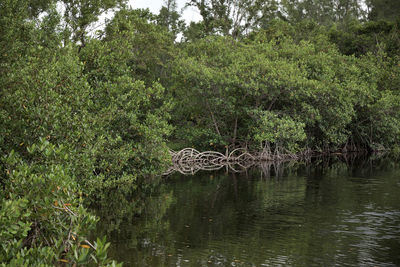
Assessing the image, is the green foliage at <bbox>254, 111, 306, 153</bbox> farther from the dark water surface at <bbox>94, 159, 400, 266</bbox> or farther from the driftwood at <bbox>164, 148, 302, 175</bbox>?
the dark water surface at <bbox>94, 159, 400, 266</bbox>

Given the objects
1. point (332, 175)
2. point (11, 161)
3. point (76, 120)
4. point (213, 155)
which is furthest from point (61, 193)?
point (213, 155)

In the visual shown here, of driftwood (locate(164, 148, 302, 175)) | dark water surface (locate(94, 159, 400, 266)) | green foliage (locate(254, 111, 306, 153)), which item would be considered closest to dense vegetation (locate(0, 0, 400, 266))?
green foliage (locate(254, 111, 306, 153))

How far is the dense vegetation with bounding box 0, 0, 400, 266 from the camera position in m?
7.52

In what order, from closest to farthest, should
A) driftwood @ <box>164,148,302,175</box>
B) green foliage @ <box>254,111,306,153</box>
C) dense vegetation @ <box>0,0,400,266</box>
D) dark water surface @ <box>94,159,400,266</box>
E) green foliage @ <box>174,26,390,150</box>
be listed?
dense vegetation @ <box>0,0,400,266</box>, dark water surface @ <box>94,159,400,266</box>, green foliage @ <box>254,111,306,153</box>, driftwood @ <box>164,148,302,175</box>, green foliage @ <box>174,26,390,150</box>

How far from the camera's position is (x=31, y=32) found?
15.3 m

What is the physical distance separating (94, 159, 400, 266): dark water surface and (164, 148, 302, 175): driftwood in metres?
6.65

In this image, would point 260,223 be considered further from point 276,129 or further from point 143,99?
point 276,129

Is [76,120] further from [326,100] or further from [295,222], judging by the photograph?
[326,100]

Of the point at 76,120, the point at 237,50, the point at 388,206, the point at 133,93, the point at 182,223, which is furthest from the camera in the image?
the point at 237,50

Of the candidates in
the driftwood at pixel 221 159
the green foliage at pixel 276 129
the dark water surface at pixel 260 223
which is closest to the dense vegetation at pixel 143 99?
the green foliage at pixel 276 129

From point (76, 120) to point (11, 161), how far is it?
4627 mm

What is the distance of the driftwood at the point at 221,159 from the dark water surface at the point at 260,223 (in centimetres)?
665

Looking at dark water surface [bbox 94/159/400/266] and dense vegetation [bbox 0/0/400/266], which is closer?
dense vegetation [bbox 0/0/400/266]

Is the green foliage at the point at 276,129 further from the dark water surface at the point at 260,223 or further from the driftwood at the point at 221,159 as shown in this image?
the dark water surface at the point at 260,223
